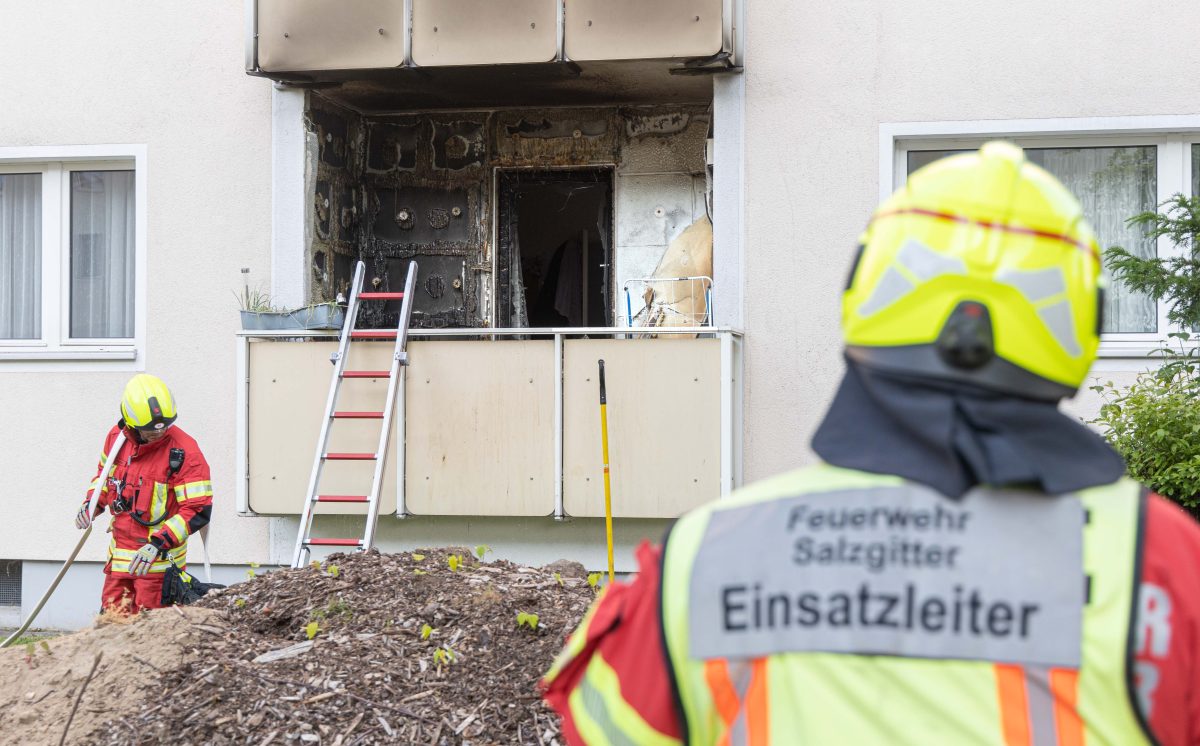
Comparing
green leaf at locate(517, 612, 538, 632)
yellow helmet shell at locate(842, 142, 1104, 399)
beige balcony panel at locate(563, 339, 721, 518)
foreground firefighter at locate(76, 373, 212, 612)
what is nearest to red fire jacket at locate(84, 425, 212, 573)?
foreground firefighter at locate(76, 373, 212, 612)

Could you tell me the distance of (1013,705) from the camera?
137 cm

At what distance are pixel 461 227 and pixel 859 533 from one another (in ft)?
29.0

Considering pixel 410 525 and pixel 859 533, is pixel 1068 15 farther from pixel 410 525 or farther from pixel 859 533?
pixel 859 533

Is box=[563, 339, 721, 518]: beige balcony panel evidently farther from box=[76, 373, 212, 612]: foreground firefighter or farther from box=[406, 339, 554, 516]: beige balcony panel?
box=[76, 373, 212, 612]: foreground firefighter

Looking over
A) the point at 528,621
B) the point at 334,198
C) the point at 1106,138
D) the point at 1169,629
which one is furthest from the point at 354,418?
the point at 1169,629

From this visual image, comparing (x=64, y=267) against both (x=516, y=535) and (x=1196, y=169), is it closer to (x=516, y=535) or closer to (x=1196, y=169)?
(x=516, y=535)

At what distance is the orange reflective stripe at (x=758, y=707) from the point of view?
1421mm

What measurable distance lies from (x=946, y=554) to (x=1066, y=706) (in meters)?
0.19

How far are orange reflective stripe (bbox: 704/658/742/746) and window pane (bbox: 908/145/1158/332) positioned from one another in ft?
25.0

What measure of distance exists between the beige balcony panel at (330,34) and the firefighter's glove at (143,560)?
333 cm

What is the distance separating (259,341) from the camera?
28.3 ft

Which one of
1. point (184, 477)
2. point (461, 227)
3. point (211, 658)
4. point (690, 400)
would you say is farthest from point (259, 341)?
point (211, 658)

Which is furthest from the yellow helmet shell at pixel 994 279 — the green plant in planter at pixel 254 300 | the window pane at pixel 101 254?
the window pane at pixel 101 254

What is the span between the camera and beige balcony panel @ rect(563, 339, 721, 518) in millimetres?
8070
